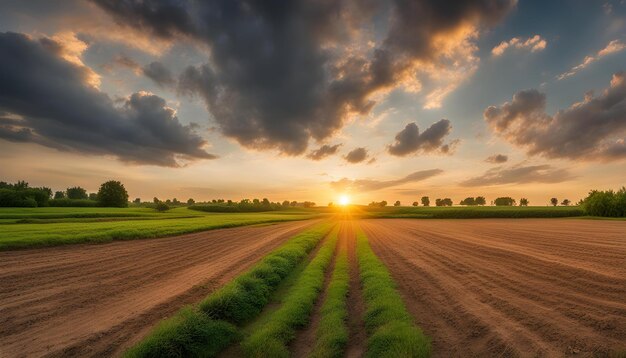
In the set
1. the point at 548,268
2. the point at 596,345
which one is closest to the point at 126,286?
the point at 596,345

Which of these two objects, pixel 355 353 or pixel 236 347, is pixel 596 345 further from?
pixel 236 347

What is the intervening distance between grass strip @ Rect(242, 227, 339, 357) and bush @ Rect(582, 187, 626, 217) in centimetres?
11120

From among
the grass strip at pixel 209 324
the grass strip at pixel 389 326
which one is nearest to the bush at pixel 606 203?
the grass strip at pixel 389 326

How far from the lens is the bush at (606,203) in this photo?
84312 millimetres

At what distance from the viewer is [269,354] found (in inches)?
310

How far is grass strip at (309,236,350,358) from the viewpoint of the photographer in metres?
7.97

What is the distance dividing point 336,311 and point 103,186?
12537 cm

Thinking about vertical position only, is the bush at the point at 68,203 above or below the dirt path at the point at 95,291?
above

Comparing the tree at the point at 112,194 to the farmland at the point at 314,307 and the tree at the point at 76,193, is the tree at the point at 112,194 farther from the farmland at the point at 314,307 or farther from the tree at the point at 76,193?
the farmland at the point at 314,307

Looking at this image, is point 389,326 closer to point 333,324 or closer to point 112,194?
point 333,324

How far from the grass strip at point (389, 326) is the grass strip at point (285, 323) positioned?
7.19 ft

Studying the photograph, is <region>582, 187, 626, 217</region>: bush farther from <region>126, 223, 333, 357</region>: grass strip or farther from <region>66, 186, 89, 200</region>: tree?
→ <region>66, 186, 89, 200</region>: tree

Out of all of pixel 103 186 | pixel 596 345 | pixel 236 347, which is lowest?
pixel 236 347

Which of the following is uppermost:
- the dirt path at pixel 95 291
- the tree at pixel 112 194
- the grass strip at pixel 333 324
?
the tree at pixel 112 194
